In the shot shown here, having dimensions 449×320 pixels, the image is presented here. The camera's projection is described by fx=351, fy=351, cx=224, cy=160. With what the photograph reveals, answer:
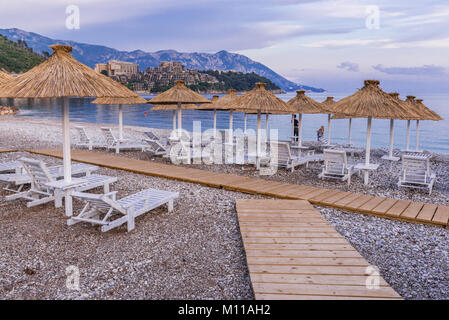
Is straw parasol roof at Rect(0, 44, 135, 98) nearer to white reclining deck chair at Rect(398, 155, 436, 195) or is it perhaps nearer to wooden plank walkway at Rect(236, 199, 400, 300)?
Result: wooden plank walkway at Rect(236, 199, 400, 300)


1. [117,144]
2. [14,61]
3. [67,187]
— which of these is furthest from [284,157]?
[14,61]

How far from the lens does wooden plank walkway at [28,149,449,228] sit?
16.7 feet

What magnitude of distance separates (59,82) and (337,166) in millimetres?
5996

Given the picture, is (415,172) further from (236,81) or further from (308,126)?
(236,81)

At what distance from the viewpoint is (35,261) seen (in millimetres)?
3738

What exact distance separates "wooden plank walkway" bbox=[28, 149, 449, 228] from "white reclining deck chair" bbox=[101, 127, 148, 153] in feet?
8.86

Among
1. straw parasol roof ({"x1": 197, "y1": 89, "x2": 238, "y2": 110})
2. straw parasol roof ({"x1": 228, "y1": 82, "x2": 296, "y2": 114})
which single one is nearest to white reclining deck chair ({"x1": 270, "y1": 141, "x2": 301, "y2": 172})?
straw parasol roof ({"x1": 228, "y1": 82, "x2": 296, "y2": 114})

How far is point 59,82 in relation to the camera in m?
4.73

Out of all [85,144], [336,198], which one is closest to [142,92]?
[85,144]

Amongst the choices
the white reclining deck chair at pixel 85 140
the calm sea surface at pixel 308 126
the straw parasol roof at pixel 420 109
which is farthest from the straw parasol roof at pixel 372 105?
the calm sea surface at pixel 308 126

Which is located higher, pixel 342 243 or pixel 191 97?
pixel 191 97

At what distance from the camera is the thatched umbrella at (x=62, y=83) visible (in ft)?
15.3
